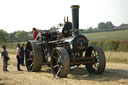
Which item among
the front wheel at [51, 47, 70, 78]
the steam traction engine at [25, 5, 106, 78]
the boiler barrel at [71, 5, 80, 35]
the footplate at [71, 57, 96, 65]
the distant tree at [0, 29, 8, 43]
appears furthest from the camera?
the distant tree at [0, 29, 8, 43]

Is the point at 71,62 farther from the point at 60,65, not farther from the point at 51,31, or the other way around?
the point at 51,31

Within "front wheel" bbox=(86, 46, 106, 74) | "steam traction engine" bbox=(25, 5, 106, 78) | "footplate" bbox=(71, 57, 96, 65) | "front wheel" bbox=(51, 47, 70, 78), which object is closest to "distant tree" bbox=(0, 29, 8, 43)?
"steam traction engine" bbox=(25, 5, 106, 78)

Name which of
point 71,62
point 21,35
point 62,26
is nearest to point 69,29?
point 62,26

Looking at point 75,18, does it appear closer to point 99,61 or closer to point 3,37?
point 99,61

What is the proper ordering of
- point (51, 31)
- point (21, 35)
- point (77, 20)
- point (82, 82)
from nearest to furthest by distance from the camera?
1. point (82, 82)
2. point (77, 20)
3. point (51, 31)
4. point (21, 35)

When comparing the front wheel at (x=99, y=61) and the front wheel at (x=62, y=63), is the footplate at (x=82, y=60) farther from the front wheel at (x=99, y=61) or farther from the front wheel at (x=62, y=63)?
the front wheel at (x=62, y=63)

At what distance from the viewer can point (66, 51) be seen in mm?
7117

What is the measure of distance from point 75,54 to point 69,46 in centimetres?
68

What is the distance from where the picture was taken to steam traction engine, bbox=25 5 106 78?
23.5 ft

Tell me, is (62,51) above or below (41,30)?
below

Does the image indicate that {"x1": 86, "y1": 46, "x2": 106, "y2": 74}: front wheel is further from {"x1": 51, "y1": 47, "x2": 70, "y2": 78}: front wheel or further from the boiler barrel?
{"x1": 51, "y1": 47, "x2": 70, "y2": 78}: front wheel

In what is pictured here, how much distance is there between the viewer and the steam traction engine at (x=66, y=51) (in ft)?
23.5

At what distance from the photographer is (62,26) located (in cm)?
852

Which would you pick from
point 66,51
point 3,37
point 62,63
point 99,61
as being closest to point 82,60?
point 99,61
